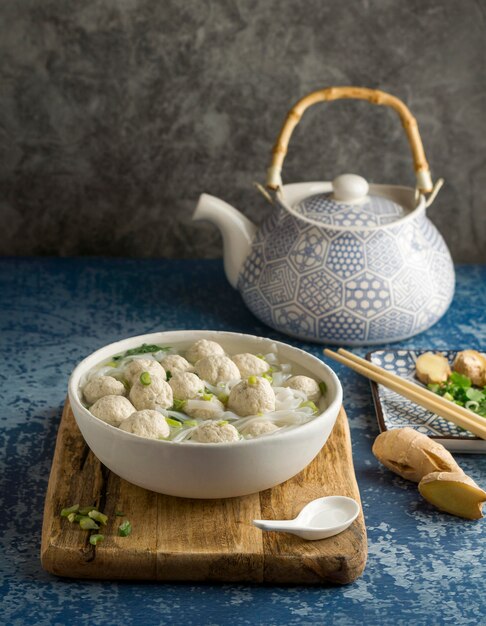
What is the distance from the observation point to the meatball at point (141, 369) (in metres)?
1.04


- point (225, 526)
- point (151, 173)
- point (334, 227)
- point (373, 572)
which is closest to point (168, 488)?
point (225, 526)

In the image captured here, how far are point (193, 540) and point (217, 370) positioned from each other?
202mm

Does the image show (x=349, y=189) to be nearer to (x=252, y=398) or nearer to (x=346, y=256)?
(x=346, y=256)

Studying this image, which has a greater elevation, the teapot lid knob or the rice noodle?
the teapot lid knob

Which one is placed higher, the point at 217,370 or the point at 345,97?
the point at 345,97

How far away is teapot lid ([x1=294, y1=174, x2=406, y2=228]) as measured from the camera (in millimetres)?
1412

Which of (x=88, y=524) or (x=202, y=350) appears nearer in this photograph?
(x=88, y=524)

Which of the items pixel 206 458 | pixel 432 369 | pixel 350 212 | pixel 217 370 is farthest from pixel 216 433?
pixel 350 212

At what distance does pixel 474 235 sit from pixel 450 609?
1.04 m

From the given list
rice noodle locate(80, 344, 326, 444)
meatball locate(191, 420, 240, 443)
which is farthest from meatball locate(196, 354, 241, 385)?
meatball locate(191, 420, 240, 443)

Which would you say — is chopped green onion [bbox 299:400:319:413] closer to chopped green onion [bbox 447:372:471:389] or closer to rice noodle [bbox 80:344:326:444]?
rice noodle [bbox 80:344:326:444]

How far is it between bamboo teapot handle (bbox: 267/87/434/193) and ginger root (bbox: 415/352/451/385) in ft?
0.92

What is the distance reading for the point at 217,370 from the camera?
106cm

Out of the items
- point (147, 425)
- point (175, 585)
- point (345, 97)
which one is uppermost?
point (345, 97)
